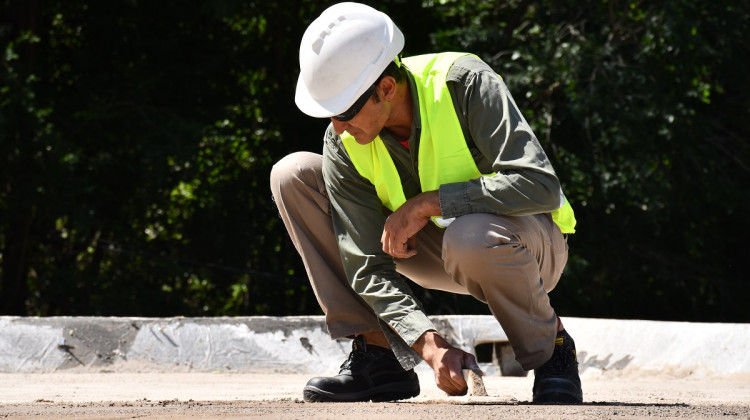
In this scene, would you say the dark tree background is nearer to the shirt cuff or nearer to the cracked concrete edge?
the cracked concrete edge

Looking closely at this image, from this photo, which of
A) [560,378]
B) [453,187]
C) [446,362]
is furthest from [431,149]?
[560,378]

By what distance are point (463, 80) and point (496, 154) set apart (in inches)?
8.9

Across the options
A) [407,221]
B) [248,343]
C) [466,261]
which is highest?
[407,221]

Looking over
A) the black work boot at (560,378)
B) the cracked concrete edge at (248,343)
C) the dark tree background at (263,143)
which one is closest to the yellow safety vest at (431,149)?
the black work boot at (560,378)

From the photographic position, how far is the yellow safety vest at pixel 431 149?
2.62m

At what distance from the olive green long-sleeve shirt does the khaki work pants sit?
0.27 ft

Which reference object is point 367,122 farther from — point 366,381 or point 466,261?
point 366,381

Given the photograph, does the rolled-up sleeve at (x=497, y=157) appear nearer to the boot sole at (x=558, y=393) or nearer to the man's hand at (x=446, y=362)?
the man's hand at (x=446, y=362)

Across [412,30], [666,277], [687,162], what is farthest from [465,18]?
Answer: [666,277]

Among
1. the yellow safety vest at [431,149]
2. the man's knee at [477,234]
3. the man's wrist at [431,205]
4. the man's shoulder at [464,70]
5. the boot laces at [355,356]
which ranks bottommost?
the boot laces at [355,356]

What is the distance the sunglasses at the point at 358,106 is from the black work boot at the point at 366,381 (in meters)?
0.73

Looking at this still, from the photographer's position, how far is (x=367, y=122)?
2.64m

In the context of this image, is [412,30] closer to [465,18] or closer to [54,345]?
[465,18]

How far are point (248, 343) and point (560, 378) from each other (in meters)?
1.84
